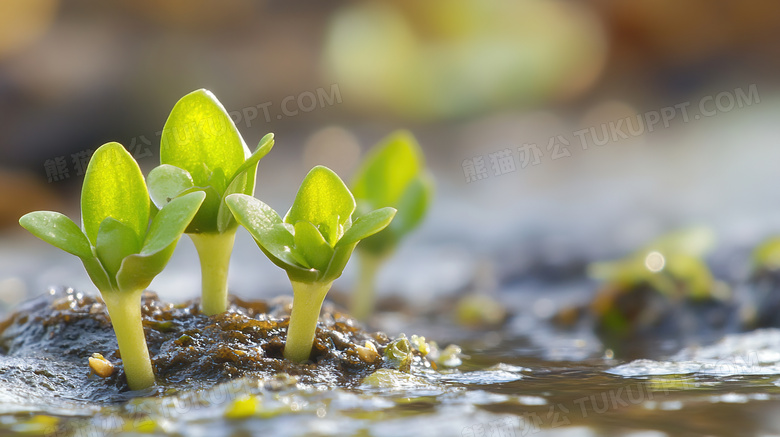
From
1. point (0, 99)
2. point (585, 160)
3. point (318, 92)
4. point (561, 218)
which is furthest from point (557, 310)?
point (318, 92)

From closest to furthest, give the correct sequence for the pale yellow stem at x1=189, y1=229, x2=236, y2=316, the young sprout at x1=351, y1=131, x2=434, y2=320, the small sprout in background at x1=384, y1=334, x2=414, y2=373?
the pale yellow stem at x1=189, y1=229, x2=236, y2=316, the small sprout in background at x1=384, y1=334, x2=414, y2=373, the young sprout at x1=351, y1=131, x2=434, y2=320

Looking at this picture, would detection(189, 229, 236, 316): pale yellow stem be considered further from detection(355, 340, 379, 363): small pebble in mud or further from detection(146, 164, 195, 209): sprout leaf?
detection(355, 340, 379, 363): small pebble in mud

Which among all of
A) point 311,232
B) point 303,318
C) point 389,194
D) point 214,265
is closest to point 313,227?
point 311,232

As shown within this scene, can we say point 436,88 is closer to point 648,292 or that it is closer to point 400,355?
point 648,292

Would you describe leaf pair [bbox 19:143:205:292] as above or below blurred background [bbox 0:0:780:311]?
below

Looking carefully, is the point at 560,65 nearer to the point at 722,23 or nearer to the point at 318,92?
the point at 722,23

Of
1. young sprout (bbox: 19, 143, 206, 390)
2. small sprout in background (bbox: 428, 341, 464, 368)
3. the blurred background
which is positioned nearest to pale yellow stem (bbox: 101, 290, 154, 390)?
young sprout (bbox: 19, 143, 206, 390)

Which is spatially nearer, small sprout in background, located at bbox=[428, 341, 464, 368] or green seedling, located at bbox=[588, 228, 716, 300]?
small sprout in background, located at bbox=[428, 341, 464, 368]
